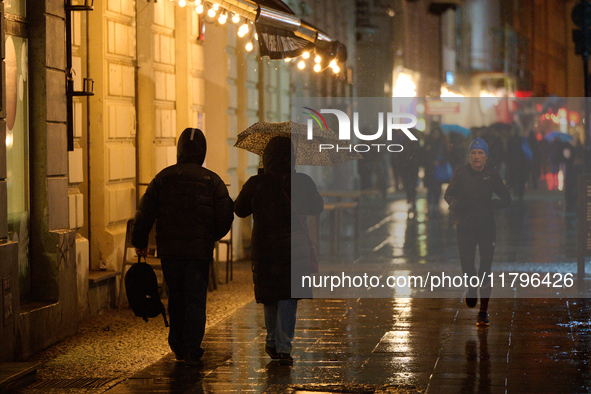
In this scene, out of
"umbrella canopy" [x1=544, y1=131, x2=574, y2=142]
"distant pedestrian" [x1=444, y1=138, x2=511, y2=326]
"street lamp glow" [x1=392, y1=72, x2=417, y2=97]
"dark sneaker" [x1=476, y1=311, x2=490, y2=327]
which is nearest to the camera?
"dark sneaker" [x1=476, y1=311, x2=490, y2=327]

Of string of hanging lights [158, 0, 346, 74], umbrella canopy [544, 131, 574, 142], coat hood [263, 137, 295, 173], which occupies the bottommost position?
coat hood [263, 137, 295, 173]

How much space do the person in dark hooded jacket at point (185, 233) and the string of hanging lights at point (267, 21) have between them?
11.8 ft

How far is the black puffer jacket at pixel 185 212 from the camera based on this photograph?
6867 millimetres

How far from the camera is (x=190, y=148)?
7.06 m

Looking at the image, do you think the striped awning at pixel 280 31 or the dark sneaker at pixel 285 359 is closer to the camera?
the dark sneaker at pixel 285 359

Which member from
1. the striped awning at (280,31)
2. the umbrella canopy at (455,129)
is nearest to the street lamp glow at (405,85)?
the umbrella canopy at (455,129)

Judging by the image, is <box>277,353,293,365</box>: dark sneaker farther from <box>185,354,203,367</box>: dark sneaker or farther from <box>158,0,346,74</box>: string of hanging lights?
<box>158,0,346,74</box>: string of hanging lights

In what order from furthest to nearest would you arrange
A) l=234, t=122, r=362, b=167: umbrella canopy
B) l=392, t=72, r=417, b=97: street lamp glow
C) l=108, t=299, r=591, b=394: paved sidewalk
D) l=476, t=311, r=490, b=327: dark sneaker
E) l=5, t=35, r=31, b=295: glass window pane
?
l=392, t=72, r=417, b=97: street lamp glow < l=476, t=311, r=490, b=327: dark sneaker < l=234, t=122, r=362, b=167: umbrella canopy < l=5, t=35, r=31, b=295: glass window pane < l=108, t=299, r=591, b=394: paved sidewalk

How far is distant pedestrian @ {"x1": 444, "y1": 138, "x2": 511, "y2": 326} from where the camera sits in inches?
340

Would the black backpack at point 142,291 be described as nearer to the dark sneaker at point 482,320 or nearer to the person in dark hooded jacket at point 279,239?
the person in dark hooded jacket at point 279,239

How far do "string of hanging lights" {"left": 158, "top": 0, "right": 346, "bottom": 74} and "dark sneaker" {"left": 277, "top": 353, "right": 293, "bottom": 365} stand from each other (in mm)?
4540

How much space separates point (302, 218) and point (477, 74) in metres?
24.1

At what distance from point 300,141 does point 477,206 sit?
1819mm

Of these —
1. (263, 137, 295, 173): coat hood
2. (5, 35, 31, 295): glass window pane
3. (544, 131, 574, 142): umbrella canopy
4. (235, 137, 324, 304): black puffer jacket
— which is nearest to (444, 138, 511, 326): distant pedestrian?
(235, 137, 324, 304): black puffer jacket
